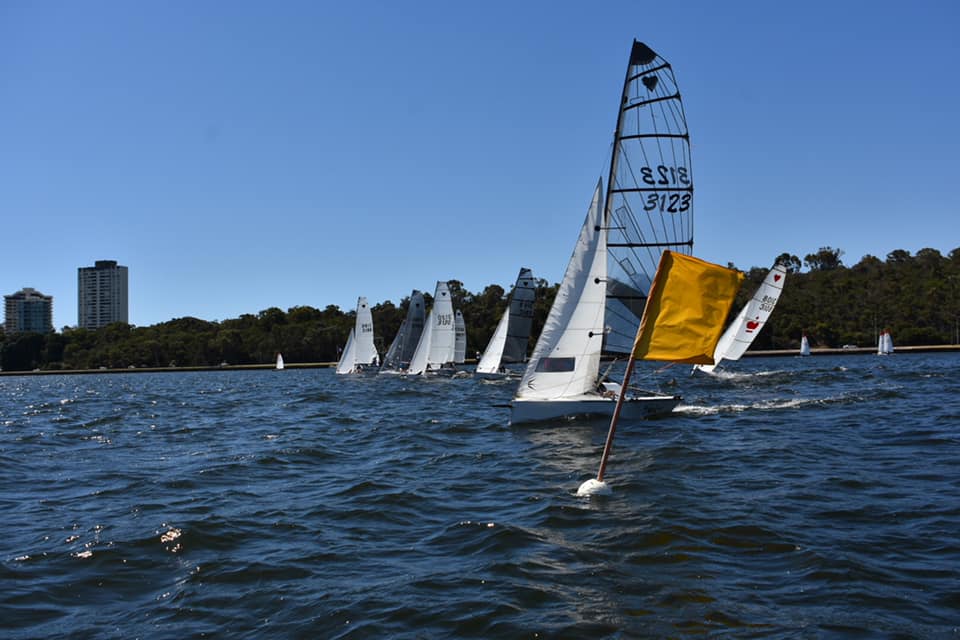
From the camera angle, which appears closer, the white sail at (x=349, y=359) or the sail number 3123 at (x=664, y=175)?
the sail number 3123 at (x=664, y=175)

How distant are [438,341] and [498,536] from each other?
4721cm

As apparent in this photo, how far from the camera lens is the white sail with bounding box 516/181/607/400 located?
A: 20.2m

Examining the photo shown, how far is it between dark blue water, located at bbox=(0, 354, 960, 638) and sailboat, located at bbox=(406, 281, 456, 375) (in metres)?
35.9

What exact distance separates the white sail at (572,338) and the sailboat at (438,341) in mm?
34886

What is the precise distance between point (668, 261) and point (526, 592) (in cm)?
448

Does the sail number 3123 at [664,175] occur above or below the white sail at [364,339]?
above

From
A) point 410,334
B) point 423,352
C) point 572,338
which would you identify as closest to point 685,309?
point 572,338

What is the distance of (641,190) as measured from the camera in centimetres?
2188


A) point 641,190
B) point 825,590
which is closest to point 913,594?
point 825,590

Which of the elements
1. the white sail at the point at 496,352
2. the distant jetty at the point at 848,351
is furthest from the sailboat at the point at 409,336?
the distant jetty at the point at 848,351

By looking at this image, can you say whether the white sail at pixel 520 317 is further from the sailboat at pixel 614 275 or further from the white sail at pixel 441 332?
the sailboat at pixel 614 275

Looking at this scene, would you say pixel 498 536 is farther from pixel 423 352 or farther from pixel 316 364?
pixel 316 364

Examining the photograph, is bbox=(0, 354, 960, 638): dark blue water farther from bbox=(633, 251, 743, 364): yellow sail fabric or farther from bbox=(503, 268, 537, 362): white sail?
bbox=(503, 268, 537, 362): white sail

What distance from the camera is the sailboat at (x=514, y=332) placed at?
4753 cm
